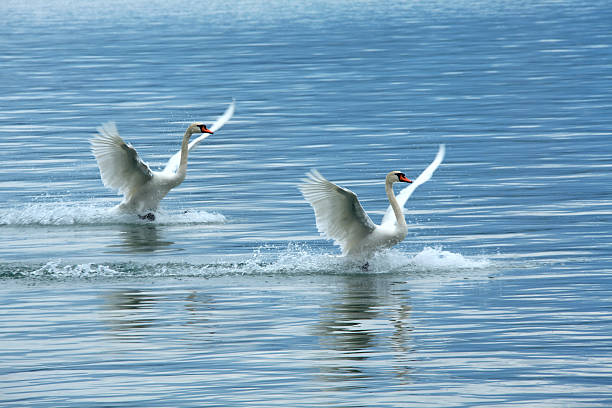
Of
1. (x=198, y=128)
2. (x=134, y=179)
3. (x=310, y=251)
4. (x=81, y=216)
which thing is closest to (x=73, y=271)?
(x=310, y=251)

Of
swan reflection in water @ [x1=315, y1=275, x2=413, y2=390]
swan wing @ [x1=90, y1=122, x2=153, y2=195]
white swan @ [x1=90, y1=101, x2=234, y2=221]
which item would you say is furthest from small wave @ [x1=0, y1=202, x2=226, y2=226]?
swan reflection in water @ [x1=315, y1=275, x2=413, y2=390]

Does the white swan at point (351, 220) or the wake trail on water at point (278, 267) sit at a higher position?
the white swan at point (351, 220)

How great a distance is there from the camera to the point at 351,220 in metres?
19.2

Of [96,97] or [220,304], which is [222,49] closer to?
[96,97]

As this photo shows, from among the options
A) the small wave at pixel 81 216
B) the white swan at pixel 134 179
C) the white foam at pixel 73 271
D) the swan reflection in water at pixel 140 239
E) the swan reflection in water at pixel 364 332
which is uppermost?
the white swan at pixel 134 179

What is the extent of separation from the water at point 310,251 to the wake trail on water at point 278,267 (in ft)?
0.16

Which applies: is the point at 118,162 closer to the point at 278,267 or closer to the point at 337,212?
the point at 278,267

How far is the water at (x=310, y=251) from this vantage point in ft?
44.1

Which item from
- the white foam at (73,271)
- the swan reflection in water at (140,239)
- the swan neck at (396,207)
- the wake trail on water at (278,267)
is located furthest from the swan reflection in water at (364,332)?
the swan reflection in water at (140,239)

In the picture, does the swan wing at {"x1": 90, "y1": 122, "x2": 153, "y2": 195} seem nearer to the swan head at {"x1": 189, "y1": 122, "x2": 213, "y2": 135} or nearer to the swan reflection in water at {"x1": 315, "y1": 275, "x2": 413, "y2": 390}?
the swan head at {"x1": 189, "y1": 122, "x2": 213, "y2": 135}

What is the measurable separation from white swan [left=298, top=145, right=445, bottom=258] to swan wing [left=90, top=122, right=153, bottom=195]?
5.75 meters

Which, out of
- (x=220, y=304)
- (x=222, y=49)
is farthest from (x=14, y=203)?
(x=222, y=49)

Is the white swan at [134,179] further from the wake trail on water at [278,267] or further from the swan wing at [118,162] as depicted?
the wake trail on water at [278,267]

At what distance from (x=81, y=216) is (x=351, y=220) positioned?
678 cm
